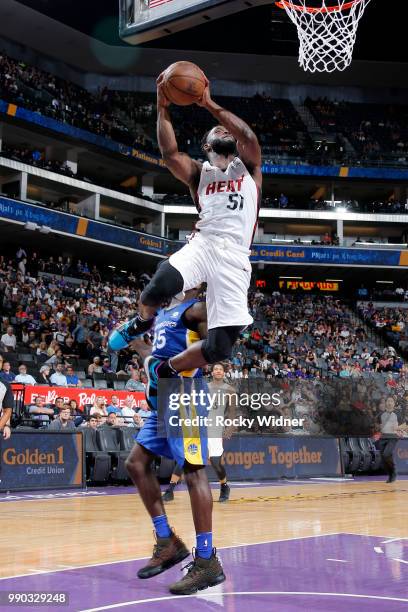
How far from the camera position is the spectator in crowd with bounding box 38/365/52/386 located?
16594 millimetres

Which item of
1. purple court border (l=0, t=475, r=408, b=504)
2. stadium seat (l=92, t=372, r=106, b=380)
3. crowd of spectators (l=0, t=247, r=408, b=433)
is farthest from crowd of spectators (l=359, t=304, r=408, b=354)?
stadium seat (l=92, t=372, r=106, b=380)

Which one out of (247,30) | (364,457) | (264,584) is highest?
(247,30)

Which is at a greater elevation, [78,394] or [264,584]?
[78,394]

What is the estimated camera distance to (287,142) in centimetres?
4381

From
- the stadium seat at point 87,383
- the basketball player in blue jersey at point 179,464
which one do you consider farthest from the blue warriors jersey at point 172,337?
the stadium seat at point 87,383

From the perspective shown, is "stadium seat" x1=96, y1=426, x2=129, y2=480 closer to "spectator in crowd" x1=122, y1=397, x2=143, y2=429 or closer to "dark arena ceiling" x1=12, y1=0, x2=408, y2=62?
"spectator in crowd" x1=122, y1=397, x2=143, y2=429

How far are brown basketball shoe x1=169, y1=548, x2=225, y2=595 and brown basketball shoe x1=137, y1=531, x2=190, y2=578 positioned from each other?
0.56 feet

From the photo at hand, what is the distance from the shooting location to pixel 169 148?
4.84 meters

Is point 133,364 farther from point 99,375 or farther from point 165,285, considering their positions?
point 165,285

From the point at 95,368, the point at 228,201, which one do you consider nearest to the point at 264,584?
the point at 228,201

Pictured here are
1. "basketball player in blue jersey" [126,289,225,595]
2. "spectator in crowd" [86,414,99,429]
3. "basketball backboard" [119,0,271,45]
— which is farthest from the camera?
"spectator in crowd" [86,414,99,429]

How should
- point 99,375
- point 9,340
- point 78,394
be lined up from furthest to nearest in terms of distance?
point 9,340 < point 99,375 < point 78,394

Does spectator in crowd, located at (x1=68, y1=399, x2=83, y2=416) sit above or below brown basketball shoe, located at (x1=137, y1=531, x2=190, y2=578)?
above

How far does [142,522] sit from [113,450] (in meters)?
5.46
